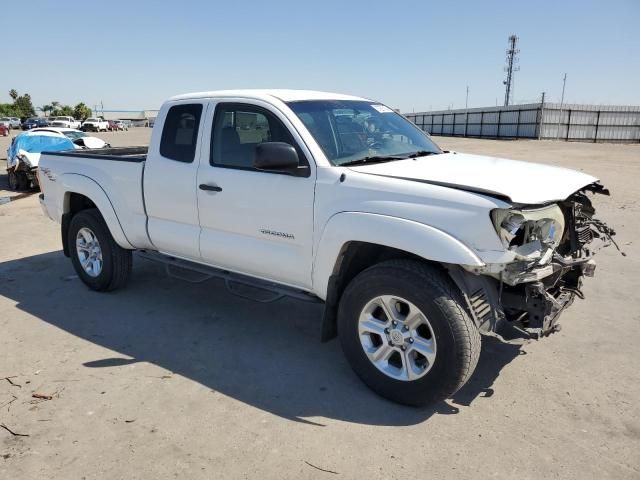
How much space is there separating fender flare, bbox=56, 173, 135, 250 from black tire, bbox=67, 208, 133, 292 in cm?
15

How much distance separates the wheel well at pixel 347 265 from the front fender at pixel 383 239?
0.06 metres

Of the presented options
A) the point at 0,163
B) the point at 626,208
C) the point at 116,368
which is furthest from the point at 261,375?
the point at 0,163

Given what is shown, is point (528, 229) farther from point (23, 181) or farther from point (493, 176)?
point (23, 181)

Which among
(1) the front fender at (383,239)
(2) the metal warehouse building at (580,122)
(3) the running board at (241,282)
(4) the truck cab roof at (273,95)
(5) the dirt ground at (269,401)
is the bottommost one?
(5) the dirt ground at (269,401)

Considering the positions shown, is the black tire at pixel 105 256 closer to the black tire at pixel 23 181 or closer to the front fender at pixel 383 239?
the front fender at pixel 383 239

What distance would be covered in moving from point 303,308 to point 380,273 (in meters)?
1.93

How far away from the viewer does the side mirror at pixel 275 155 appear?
3.45 m

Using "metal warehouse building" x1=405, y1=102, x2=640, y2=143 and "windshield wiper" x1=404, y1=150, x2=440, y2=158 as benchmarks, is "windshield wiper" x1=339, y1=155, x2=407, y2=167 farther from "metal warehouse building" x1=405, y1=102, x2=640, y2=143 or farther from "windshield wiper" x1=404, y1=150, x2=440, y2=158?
"metal warehouse building" x1=405, y1=102, x2=640, y2=143

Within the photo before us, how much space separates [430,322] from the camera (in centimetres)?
311

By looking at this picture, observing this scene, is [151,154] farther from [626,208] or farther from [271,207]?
[626,208]

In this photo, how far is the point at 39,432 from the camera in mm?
3121

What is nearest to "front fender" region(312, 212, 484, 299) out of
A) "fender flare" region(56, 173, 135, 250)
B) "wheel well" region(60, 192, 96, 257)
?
"fender flare" region(56, 173, 135, 250)

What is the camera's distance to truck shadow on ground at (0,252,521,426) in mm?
3406

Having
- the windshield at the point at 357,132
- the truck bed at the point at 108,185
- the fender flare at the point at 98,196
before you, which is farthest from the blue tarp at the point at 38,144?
the windshield at the point at 357,132
